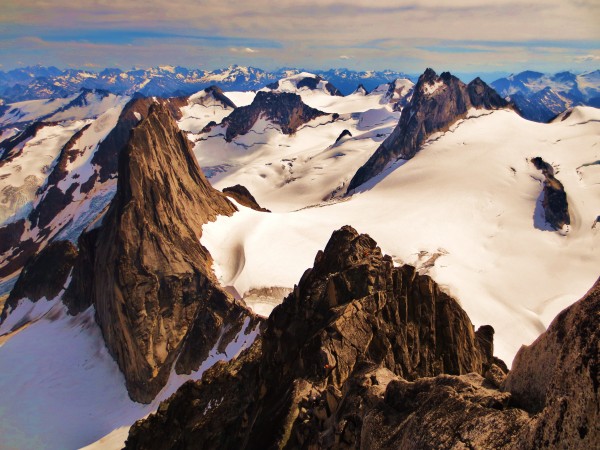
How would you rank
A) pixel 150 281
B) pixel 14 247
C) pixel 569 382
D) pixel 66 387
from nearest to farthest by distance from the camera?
1. pixel 569 382
2. pixel 150 281
3. pixel 66 387
4. pixel 14 247

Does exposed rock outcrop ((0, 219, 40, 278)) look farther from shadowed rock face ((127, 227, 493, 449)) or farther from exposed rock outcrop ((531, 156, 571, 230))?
exposed rock outcrop ((531, 156, 571, 230))

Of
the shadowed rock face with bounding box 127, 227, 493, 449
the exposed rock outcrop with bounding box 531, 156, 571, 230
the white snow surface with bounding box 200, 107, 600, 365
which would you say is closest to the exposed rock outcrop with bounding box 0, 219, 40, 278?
the white snow surface with bounding box 200, 107, 600, 365

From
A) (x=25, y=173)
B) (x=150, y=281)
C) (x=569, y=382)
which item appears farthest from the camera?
(x=25, y=173)

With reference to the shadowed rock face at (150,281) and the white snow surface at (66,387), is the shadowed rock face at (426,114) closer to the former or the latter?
the shadowed rock face at (150,281)

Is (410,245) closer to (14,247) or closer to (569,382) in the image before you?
(569,382)

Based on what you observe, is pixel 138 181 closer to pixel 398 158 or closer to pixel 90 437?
pixel 90 437

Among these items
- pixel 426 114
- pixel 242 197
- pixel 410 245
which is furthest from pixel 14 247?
pixel 426 114

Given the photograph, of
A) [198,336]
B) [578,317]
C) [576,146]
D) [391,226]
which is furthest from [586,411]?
[576,146]
